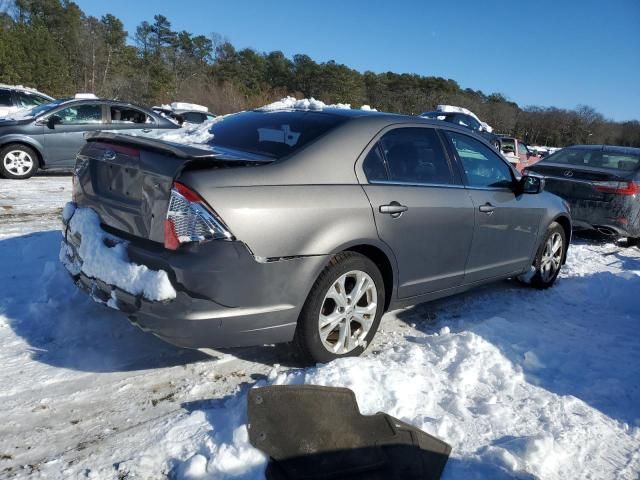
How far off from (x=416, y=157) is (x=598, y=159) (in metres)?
5.47

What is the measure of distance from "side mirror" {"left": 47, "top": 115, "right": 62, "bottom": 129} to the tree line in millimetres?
25389

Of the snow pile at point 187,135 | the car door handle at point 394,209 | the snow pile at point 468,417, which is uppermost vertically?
the snow pile at point 187,135

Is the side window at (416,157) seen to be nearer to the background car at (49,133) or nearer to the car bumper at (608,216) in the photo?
the car bumper at (608,216)

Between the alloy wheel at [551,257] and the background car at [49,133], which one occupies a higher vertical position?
the background car at [49,133]

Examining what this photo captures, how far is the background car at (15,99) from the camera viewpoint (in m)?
12.3

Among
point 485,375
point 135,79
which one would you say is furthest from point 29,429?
point 135,79

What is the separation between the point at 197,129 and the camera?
12.3 feet

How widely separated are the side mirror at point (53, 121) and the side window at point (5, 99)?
4.43 meters

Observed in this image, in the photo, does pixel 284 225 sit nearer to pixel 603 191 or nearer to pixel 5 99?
pixel 603 191

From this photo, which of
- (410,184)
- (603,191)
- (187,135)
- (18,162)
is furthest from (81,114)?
(603,191)

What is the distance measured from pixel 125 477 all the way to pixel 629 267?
6332 millimetres

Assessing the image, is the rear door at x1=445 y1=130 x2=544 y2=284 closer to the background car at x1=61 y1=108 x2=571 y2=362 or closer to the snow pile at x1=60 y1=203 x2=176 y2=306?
the background car at x1=61 y1=108 x2=571 y2=362

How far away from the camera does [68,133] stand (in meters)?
9.11

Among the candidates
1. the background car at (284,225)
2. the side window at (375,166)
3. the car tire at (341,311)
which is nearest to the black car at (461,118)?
the background car at (284,225)
